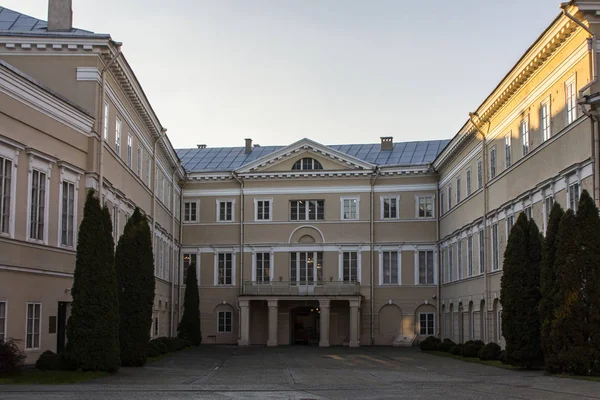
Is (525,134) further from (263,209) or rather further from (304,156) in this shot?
(263,209)

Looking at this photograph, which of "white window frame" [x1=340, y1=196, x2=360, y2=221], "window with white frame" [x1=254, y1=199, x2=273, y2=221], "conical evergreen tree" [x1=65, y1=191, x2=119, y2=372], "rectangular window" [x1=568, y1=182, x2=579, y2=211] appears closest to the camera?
"conical evergreen tree" [x1=65, y1=191, x2=119, y2=372]

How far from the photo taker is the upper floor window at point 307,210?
57781mm

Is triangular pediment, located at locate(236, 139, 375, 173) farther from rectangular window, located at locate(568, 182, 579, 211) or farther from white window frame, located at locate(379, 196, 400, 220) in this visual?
rectangular window, located at locate(568, 182, 579, 211)

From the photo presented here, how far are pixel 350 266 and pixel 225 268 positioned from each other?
8.33 m

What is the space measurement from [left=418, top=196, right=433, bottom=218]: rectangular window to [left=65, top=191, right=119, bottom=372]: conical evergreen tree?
34.1m

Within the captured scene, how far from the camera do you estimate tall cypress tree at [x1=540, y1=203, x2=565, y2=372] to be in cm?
2459

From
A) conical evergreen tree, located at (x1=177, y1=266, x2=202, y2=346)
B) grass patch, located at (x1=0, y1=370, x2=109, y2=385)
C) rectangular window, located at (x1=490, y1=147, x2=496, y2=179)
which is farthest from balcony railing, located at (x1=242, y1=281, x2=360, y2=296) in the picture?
grass patch, located at (x1=0, y1=370, x2=109, y2=385)

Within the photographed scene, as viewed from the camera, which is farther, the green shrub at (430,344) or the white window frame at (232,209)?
the white window frame at (232,209)

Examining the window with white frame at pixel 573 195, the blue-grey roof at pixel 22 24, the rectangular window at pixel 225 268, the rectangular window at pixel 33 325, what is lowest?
the rectangular window at pixel 33 325

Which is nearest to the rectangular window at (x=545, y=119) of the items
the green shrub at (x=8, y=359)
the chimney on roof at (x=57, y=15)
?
the chimney on roof at (x=57, y=15)

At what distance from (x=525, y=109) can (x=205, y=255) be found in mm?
29015

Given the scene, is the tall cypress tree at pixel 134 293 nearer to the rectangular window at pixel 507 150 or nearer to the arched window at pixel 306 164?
→ the rectangular window at pixel 507 150

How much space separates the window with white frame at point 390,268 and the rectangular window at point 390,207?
240 cm

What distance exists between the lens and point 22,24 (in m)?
33.1
